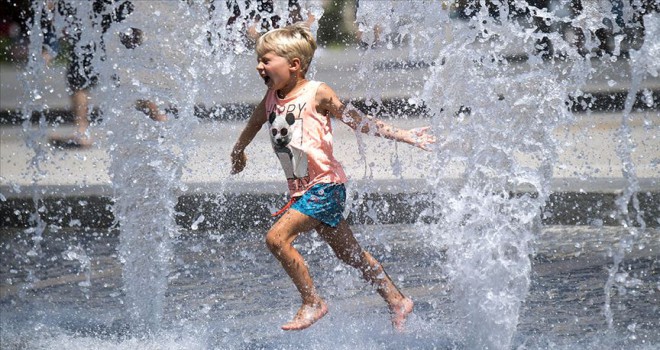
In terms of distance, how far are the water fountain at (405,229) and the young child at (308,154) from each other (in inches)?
6.3

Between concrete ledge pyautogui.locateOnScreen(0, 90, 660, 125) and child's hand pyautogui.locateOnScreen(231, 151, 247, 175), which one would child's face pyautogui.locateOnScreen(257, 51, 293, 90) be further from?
concrete ledge pyautogui.locateOnScreen(0, 90, 660, 125)

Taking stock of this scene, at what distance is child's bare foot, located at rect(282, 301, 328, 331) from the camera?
13.4ft

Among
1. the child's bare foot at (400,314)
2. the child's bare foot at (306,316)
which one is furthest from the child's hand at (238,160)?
the child's bare foot at (400,314)

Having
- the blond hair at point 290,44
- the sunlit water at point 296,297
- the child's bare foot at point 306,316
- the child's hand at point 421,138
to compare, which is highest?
the blond hair at point 290,44

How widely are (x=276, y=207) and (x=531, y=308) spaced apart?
8.21ft

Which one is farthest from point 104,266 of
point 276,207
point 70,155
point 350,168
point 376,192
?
point 70,155

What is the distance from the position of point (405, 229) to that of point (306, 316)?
94.3 inches

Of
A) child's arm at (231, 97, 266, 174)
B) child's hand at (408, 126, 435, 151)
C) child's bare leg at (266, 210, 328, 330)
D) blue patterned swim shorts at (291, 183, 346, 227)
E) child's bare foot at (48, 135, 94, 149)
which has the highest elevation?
child's hand at (408, 126, 435, 151)

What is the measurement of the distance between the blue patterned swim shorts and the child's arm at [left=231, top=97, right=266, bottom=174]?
419 millimetres

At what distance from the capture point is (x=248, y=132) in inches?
179

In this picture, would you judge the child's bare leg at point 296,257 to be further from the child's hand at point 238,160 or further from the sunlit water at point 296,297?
the child's hand at point 238,160

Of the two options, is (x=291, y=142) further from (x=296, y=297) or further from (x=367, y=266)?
(x=296, y=297)

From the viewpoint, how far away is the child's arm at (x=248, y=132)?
14.7 ft

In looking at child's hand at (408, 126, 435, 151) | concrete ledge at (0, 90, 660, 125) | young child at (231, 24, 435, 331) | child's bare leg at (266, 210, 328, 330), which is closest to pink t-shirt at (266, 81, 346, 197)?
young child at (231, 24, 435, 331)
